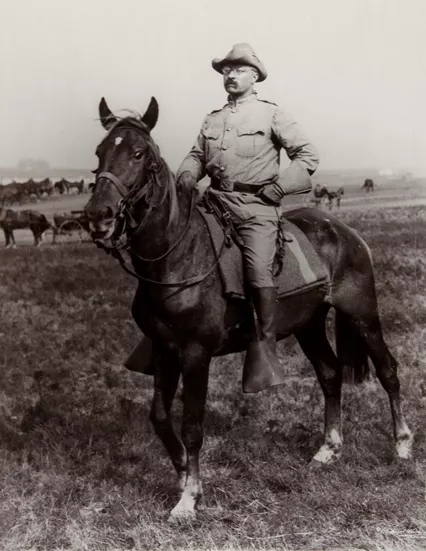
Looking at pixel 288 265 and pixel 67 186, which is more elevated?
pixel 67 186

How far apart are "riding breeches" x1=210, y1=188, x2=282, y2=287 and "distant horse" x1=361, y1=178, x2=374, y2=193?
11.6m

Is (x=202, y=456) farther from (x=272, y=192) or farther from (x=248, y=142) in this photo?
(x=248, y=142)

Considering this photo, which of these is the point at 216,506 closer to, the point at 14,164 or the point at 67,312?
the point at 67,312

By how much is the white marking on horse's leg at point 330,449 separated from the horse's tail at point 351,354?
2.11ft

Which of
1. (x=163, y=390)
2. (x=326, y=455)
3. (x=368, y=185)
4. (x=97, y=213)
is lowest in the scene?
(x=326, y=455)

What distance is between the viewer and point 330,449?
617 cm

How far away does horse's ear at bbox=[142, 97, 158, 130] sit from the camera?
4398mm

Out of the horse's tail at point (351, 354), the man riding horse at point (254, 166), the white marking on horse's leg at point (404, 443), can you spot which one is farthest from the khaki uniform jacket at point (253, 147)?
the white marking on horse's leg at point (404, 443)

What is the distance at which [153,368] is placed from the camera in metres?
5.30

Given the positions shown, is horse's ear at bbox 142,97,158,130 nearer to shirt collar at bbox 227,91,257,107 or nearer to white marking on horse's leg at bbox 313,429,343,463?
shirt collar at bbox 227,91,257,107

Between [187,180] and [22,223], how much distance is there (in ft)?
36.5

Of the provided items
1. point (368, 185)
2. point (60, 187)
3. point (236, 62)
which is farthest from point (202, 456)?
point (368, 185)

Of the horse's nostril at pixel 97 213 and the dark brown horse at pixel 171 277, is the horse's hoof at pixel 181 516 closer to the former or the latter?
the dark brown horse at pixel 171 277

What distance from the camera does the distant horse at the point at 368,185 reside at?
1620 cm
